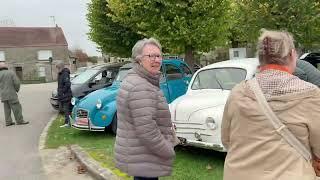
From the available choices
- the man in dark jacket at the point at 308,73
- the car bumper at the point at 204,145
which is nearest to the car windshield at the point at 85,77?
the car bumper at the point at 204,145

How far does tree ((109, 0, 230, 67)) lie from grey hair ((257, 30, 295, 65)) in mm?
12161

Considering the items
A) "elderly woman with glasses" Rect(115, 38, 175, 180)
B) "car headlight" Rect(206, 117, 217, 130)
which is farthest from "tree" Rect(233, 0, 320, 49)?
"elderly woman with glasses" Rect(115, 38, 175, 180)

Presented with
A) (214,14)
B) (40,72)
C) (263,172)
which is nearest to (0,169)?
(263,172)

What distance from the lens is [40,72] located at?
245 feet

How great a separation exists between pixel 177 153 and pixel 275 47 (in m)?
5.67

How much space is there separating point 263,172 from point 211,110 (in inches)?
179

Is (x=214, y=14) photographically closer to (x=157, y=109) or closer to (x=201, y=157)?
(x=201, y=157)

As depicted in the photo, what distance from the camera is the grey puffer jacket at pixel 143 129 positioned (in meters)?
3.66

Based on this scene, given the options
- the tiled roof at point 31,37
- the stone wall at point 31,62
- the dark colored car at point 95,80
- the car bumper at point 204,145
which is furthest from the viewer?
the tiled roof at point 31,37

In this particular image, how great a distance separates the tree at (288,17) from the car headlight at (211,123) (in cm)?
933

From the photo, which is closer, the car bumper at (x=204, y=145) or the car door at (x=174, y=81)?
the car bumper at (x=204, y=145)

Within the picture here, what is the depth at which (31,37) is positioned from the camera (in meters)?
74.4

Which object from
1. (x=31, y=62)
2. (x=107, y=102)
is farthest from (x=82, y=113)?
(x=31, y=62)

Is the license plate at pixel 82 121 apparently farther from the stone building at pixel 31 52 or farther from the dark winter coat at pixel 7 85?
the stone building at pixel 31 52
